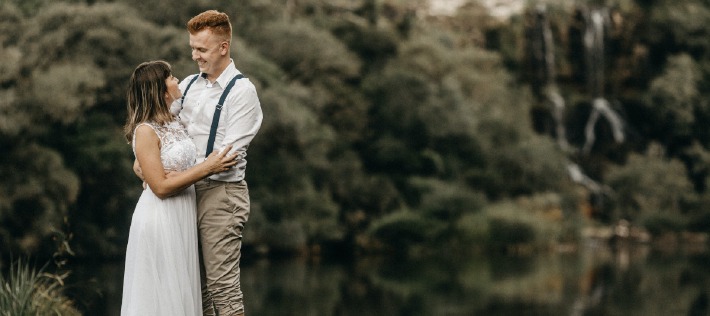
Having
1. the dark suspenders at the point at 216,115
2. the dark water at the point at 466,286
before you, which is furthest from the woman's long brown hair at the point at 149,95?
the dark water at the point at 466,286

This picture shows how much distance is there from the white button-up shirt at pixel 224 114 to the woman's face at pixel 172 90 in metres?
0.04

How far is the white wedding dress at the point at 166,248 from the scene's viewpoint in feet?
17.5

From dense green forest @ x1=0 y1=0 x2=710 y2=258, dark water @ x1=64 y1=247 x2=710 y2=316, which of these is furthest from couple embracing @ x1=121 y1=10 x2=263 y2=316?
dense green forest @ x1=0 y1=0 x2=710 y2=258

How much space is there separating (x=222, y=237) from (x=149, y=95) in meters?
0.74

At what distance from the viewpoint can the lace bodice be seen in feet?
17.5

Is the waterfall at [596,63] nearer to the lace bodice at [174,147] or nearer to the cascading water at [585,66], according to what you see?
the cascading water at [585,66]

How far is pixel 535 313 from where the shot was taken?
1531cm

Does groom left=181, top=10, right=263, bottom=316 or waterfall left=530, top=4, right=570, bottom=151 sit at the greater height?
groom left=181, top=10, right=263, bottom=316

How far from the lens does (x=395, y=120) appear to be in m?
30.1

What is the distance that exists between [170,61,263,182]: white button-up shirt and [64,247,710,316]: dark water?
257 inches

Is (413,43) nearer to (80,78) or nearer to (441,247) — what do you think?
(441,247)

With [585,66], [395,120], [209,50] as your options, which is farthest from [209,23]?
[585,66]

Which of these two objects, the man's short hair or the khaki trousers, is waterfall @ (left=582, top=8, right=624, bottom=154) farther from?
the man's short hair

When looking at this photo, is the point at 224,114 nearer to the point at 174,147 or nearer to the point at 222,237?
the point at 174,147
